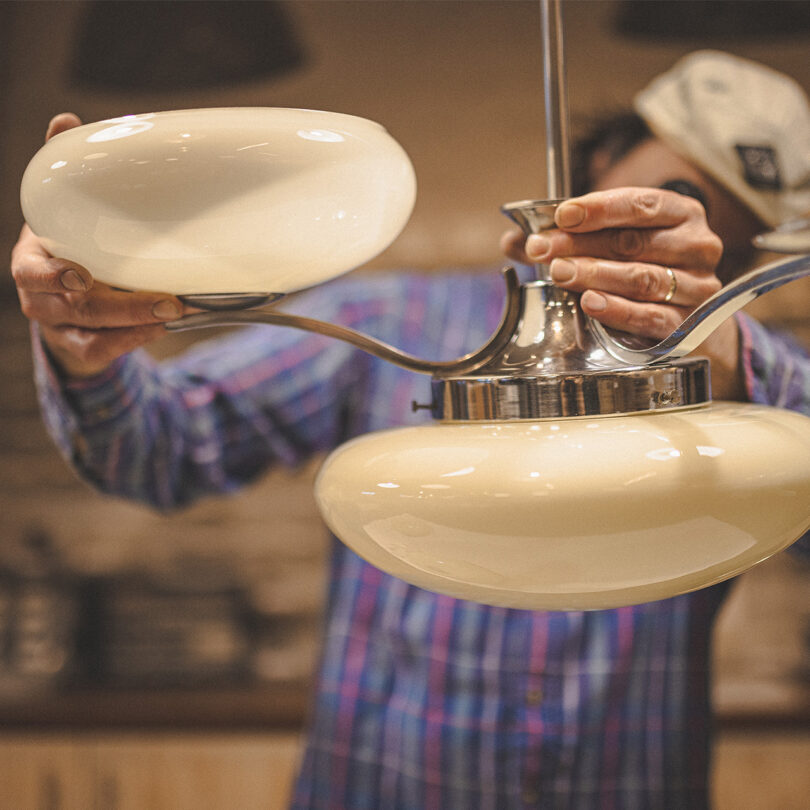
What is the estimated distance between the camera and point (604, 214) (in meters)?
0.31

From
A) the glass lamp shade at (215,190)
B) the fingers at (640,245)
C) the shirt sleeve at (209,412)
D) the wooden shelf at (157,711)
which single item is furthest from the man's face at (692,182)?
the wooden shelf at (157,711)

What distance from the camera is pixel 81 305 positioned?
1.20 ft

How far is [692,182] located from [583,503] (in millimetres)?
390

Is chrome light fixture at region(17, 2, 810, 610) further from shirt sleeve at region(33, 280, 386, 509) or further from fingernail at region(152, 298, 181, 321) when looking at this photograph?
shirt sleeve at region(33, 280, 386, 509)

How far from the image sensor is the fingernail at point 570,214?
0.31 metres

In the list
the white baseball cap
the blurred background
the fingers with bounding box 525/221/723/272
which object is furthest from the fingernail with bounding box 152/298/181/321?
the blurred background

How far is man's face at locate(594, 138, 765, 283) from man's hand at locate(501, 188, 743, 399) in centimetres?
14

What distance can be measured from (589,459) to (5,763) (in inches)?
81.4

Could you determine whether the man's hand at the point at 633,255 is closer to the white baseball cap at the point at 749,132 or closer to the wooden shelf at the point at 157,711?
the white baseball cap at the point at 749,132

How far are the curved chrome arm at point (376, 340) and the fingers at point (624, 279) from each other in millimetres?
20

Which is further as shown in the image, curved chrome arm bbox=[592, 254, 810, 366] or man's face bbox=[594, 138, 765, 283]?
man's face bbox=[594, 138, 765, 283]

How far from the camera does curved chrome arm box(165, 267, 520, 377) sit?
0.33 meters

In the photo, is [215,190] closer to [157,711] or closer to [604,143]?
[604,143]

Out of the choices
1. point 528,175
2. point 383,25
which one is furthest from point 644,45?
point 383,25
